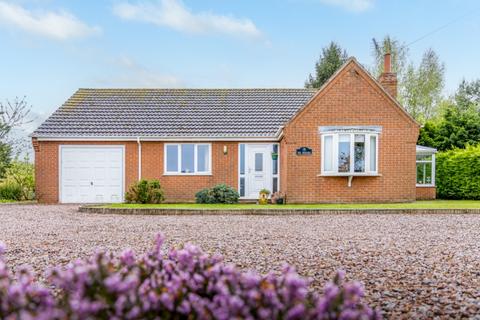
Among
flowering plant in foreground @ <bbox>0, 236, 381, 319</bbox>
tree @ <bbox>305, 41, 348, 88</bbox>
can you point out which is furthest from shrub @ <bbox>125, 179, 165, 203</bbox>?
tree @ <bbox>305, 41, 348, 88</bbox>

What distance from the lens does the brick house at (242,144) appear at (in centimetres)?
1836

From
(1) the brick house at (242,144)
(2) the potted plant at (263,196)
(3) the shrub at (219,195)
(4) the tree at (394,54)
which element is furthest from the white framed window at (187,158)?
(4) the tree at (394,54)

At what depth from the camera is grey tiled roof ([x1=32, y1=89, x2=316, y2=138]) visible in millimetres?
20703

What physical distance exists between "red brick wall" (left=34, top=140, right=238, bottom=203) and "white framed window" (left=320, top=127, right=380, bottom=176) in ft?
13.7

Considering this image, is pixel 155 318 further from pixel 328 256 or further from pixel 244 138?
pixel 244 138

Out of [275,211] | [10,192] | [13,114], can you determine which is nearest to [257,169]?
[275,211]

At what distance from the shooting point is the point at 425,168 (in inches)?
888

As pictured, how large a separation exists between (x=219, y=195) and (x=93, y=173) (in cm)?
620

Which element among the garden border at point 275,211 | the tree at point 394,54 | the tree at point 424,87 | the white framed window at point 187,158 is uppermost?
the tree at point 394,54

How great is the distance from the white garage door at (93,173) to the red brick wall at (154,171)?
0.33 metres

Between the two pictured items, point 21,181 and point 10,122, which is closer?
point 21,181

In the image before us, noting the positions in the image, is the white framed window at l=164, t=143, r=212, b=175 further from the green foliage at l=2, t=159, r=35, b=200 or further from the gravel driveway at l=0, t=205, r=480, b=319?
the green foliage at l=2, t=159, r=35, b=200

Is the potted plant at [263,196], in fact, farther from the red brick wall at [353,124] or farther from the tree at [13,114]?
the tree at [13,114]

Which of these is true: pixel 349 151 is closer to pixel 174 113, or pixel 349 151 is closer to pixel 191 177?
pixel 191 177
